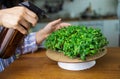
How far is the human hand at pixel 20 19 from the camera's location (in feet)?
2.37

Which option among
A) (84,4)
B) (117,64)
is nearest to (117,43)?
(84,4)

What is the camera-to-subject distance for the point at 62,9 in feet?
8.13

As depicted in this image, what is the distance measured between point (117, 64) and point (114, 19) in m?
1.60

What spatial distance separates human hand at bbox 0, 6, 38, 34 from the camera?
28.5 inches

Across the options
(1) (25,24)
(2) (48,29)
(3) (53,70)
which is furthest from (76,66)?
(2) (48,29)

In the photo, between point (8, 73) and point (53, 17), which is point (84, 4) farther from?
point (8, 73)

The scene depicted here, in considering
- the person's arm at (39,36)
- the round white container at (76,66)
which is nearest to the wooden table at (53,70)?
the round white container at (76,66)

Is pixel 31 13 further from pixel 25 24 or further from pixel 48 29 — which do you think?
pixel 48 29

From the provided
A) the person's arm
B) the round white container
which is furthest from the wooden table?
the person's arm

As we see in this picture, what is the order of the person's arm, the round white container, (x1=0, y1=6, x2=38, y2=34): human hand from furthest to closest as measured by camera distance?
1. the person's arm
2. the round white container
3. (x1=0, y1=6, x2=38, y2=34): human hand

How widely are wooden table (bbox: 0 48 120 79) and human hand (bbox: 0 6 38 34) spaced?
180 millimetres

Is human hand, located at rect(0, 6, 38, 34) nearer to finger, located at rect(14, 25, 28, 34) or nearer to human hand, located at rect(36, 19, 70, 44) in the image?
finger, located at rect(14, 25, 28, 34)

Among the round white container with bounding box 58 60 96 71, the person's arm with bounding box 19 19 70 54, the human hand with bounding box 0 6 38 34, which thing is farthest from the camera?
the person's arm with bounding box 19 19 70 54

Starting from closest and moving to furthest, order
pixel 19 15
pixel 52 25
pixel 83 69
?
pixel 19 15
pixel 83 69
pixel 52 25
